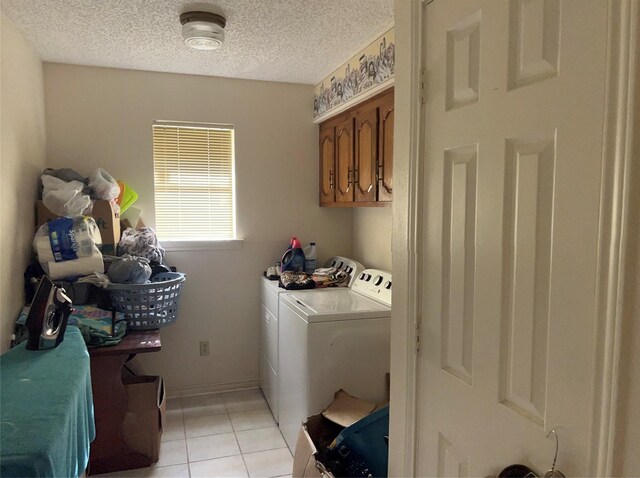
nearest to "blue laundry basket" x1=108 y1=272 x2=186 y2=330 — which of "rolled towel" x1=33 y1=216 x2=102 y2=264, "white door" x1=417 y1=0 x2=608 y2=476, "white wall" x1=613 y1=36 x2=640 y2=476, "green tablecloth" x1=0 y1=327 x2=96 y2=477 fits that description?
"rolled towel" x1=33 y1=216 x2=102 y2=264

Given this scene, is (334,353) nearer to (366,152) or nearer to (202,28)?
(366,152)

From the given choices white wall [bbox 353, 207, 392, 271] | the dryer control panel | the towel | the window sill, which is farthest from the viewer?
the window sill

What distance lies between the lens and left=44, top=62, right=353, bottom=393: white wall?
118 inches

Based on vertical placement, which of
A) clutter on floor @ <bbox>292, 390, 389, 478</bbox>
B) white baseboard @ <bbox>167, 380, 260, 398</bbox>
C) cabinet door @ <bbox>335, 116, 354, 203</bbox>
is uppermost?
cabinet door @ <bbox>335, 116, 354, 203</bbox>

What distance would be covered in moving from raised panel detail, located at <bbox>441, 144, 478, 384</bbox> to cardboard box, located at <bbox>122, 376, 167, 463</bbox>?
75.2 inches

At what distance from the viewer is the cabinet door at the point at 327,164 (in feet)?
10.6

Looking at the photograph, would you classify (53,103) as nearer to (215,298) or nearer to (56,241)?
(56,241)

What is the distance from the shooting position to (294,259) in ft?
10.7

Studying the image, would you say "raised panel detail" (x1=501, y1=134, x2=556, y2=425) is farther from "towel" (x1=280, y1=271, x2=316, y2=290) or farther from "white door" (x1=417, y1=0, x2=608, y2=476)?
"towel" (x1=280, y1=271, x2=316, y2=290)

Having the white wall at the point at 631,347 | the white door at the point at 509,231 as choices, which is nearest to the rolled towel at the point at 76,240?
the white door at the point at 509,231

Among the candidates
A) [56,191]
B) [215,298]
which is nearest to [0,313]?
→ [56,191]

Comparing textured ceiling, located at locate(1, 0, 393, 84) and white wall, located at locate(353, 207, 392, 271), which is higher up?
textured ceiling, located at locate(1, 0, 393, 84)

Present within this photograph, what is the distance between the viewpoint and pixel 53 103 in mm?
2928

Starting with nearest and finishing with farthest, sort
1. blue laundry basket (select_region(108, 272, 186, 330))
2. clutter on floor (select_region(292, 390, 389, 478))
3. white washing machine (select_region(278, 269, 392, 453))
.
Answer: clutter on floor (select_region(292, 390, 389, 478)) → white washing machine (select_region(278, 269, 392, 453)) → blue laundry basket (select_region(108, 272, 186, 330))
